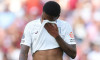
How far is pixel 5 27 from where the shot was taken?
9.11 metres

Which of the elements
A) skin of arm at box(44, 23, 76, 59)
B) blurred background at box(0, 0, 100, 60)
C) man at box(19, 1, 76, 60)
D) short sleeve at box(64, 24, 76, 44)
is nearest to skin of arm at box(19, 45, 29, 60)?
man at box(19, 1, 76, 60)

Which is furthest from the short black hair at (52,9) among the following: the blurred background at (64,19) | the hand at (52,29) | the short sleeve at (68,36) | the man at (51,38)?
the blurred background at (64,19)

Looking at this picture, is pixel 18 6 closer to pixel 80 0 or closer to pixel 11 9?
pixel 11 9

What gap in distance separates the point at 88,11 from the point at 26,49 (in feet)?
18.3

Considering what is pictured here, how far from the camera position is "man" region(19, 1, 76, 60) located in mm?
4254

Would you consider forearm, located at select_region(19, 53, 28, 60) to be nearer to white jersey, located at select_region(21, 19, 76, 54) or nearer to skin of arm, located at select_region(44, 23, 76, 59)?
white jersey, located at select_region(21, 19, 76, 54)

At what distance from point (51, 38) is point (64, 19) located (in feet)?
16.8

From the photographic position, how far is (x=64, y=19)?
9445 millimetres

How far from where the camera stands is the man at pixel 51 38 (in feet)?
14.0

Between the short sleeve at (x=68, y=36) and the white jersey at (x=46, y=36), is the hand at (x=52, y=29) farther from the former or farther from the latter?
the short sleeve at (x=68, y=36)

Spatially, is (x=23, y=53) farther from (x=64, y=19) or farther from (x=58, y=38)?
(x=64, y=19)

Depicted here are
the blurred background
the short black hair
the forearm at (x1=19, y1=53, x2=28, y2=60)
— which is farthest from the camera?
the blurred background

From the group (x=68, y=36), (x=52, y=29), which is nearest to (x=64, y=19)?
(x=68, y=36)

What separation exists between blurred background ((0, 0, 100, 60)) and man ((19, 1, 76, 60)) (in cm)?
433
